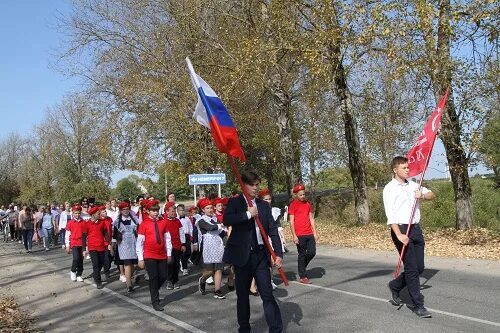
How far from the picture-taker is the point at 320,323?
23.1 feet

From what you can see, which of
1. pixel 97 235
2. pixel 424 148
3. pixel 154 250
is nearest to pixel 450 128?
pixel 424 148

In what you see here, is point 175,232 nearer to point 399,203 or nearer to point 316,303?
point 316,303

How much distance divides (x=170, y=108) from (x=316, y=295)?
19.0 meters

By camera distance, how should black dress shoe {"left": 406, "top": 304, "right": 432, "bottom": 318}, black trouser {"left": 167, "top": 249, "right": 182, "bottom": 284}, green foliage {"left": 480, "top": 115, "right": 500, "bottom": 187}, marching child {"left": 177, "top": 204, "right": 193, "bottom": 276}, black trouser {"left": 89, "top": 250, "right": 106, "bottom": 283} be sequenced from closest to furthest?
1. black dress shoe {"left": 406, "top": 304, "right": 432, "bottom": 318}
2. black trouser {"left": 167, "top": 249, "right": 182, "bottom": 284}
3. black trouser {"left": 89, "top": 250, "right": 106, "bottom": 283}
4. marching child {"left": 177, "top": 204, "right": 193, "bottom": 276}
5. green foliage {"left": 480, "top": 115, "right": 500, "bottom": 187}

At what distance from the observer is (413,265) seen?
711 cm

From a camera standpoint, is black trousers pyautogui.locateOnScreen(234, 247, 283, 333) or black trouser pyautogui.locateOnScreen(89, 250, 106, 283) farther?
black trouser pyautogui.locateOnScreen(89, 250, 106, 283)

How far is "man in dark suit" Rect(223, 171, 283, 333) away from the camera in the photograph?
5.92m

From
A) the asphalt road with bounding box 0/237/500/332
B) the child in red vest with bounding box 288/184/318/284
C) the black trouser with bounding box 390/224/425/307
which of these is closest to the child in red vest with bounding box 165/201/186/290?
the asphalt road with bounding box 0/237/500/332

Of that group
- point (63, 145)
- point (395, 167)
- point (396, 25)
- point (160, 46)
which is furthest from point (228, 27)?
point (63, 145)

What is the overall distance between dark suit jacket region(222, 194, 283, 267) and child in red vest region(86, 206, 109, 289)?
20.1 feet

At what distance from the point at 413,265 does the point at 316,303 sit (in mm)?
1790

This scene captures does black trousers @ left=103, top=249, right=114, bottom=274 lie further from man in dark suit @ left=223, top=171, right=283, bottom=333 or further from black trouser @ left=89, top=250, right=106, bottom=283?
man in dark suit @ left=223, top=171, right=283, bottom=333

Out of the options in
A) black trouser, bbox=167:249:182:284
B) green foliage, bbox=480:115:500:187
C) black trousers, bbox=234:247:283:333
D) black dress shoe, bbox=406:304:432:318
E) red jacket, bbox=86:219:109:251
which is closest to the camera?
black trousers, bbox=234:247:283:333

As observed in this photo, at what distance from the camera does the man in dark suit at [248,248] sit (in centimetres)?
592
